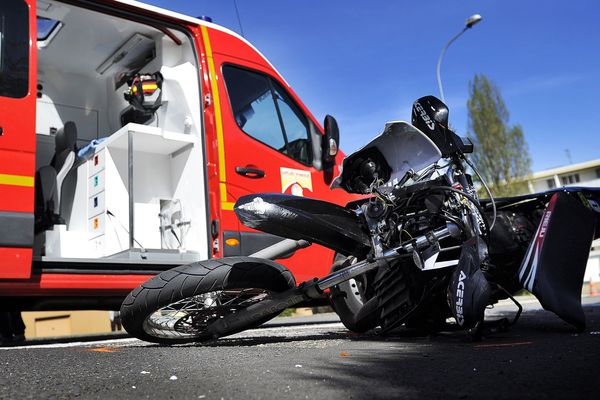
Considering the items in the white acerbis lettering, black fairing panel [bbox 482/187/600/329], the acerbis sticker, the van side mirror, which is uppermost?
the van side mirror

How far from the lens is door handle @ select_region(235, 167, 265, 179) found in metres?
5.42

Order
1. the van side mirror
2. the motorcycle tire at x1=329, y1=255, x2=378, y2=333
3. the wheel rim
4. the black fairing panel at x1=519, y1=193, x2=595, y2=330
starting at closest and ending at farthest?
the wheel rim, the black fairing panel at x1=519, y1=193, x2=595, y2=330, the motorcycle tire at x1=329, y1=255, x2=378, y2=333, the van side mirror

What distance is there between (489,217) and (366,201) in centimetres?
76

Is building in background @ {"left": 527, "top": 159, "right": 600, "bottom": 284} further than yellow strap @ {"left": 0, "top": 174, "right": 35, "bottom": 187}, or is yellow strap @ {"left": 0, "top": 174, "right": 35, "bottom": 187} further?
building in background @ {"left": 527, "top": 159, "right": 600, "bottom": 284}

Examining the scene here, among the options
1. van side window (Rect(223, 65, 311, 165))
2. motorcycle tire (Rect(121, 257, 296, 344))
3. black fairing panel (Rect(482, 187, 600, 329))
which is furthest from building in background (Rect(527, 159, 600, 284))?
motorcycle tire (Rect(121, 257, 296, 344))

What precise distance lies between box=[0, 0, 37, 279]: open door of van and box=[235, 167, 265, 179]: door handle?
1.74 metres

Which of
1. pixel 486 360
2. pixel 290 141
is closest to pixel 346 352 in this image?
pixel 486 360

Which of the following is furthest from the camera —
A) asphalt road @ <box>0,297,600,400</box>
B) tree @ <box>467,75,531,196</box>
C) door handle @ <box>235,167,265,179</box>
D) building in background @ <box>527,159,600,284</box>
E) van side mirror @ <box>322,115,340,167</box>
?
building in background @ <box>527,159,600,284</box>

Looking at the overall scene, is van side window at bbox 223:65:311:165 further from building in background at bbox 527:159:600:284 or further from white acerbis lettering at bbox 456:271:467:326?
building in background at bbox 527:159:600:284

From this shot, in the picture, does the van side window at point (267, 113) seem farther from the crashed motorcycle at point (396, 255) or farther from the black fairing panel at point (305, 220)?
the black fairing panel at point (305, 220)

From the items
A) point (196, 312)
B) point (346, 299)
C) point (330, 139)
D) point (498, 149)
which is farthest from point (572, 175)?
point (196, 312)

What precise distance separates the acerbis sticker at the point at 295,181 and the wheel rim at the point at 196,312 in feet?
8.39

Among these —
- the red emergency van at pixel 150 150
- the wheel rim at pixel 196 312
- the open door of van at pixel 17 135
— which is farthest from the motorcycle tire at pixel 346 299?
the open door of van at pixel 17 135

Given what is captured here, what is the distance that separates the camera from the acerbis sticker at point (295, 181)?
19.0 ft
